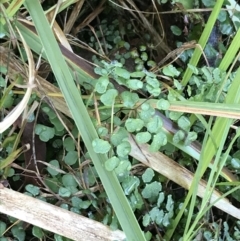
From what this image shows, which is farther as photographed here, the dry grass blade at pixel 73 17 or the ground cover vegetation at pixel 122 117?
the dry grass blade at pixel 73 17

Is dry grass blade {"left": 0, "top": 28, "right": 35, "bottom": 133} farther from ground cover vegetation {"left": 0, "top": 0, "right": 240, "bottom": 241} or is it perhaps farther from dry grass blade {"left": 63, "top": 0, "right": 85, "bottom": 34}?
dry grass blade {"left": 63, "top": 0, "right": 85, "bottom": 34}

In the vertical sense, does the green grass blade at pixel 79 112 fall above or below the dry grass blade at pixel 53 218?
above

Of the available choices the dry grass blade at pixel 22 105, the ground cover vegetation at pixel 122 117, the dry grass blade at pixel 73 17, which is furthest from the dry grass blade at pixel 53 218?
the dry grass blade at pixel 73 17

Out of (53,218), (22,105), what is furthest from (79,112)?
(53,218)

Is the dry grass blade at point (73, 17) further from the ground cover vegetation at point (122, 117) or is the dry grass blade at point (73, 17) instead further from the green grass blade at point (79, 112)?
the green grass blade at point (79, 112)

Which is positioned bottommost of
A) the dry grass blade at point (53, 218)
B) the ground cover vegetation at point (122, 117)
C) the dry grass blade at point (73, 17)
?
the dry grass blade at point (53, 218)

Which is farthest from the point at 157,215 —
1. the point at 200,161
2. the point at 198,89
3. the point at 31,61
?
the point at 31,61

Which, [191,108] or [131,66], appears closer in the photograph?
[191,108]

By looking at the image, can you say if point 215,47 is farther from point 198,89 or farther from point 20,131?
point 20,131
